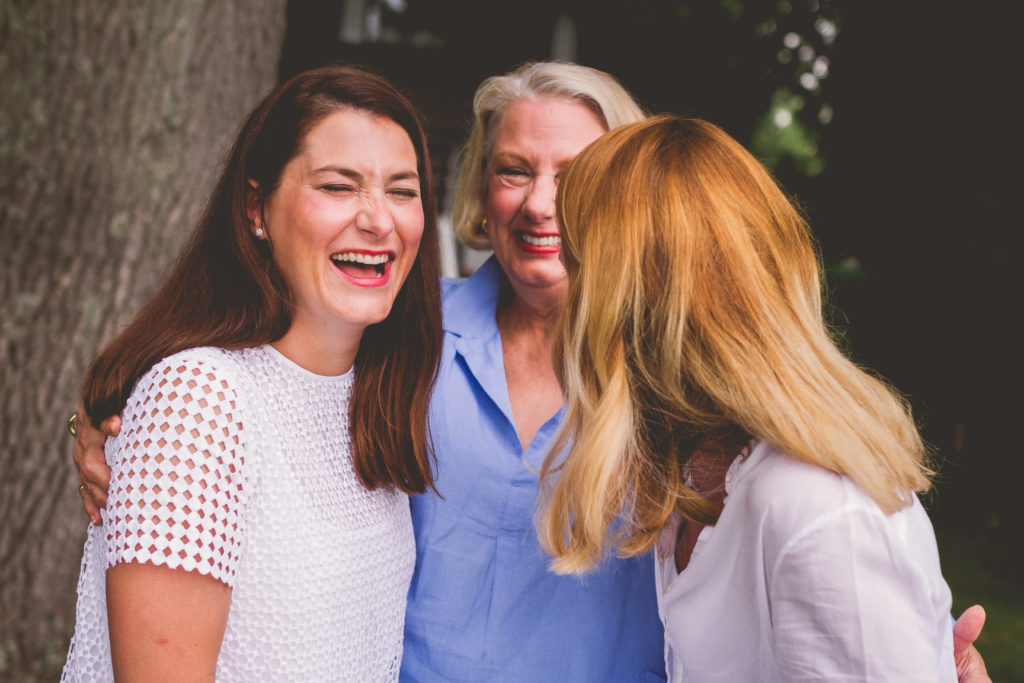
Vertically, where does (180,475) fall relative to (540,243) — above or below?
below

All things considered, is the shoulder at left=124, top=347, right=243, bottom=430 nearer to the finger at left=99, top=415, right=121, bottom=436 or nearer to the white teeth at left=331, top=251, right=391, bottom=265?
the finger at left=99, top=415, right=121, bottom=436

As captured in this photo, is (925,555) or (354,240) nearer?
(925,555)

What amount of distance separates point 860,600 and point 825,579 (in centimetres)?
5

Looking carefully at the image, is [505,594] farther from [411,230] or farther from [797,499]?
[797,499]

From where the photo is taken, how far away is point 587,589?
2107 millimetres

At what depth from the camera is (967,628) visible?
177 cm

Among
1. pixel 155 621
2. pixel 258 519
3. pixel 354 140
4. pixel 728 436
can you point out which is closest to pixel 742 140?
pixel 354 140

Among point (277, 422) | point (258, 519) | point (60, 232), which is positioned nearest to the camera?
point (258, 519)

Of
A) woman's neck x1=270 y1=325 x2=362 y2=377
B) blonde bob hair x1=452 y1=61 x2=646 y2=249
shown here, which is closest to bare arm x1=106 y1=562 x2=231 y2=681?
woman's neck x1=270 y1=325 x2=362 y2=377

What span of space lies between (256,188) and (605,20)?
611cm

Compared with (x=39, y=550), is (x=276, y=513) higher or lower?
higher

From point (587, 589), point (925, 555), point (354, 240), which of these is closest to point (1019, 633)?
point (587, 589)

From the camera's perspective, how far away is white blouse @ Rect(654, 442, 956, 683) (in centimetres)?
123

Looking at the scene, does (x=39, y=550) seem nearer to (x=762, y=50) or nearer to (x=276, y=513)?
(x=276, y=513)
